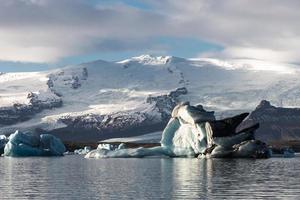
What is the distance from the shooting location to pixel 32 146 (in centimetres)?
11506

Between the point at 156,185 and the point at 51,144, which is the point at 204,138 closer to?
the point at 51,144

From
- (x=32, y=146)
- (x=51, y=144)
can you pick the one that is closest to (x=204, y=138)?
(x=51, y=144)

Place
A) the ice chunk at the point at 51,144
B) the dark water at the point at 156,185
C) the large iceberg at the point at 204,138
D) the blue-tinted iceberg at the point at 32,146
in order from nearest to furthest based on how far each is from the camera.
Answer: the dark water at the point at 156,185
the large iceberg at the point at 204,138
the blue-tinted iceberg at the point at 32,146
the ice chunk at the point at 51,144

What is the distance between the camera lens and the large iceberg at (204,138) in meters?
86.8

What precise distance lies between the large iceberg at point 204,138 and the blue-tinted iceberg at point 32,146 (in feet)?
60.8

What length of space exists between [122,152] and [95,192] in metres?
60.6

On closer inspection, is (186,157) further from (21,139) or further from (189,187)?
(189,187)

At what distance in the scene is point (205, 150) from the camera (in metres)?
89.7

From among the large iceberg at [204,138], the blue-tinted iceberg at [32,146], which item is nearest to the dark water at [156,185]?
the large iceberg at [204,138]

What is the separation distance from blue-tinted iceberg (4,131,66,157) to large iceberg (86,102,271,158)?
60.8 ft

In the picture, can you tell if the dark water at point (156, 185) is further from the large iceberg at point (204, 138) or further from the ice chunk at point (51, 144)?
the ice chunk at point (51, 144)

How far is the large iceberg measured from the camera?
86750 millimetres

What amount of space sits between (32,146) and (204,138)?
3557 centimetres

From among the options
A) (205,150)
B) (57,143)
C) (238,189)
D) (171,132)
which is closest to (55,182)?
(238,189)
